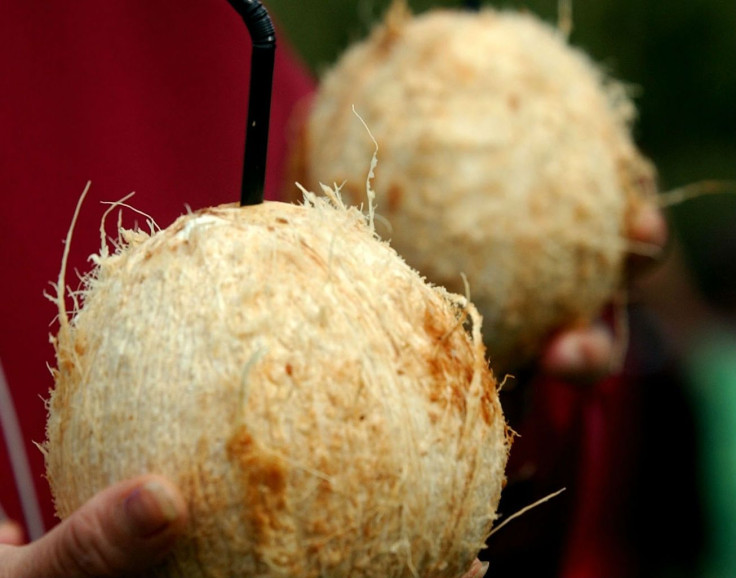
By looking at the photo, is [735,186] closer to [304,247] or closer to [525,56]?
[525,56]

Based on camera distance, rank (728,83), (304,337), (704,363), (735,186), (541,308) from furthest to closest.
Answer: (728,83) < (735,186) < (704,363) < (541,308) < (304,337)

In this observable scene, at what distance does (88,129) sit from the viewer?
1.19 meters

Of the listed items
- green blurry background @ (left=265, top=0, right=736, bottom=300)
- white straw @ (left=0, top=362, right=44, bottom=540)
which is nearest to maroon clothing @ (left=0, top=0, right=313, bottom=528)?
white straw @ (left=0, top=362, right=44, bottom=540)

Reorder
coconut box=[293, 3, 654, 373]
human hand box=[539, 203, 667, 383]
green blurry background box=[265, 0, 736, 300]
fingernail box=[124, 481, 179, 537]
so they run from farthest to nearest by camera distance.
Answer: green blurry background box=[265, 0, 736, 300], human hand box=[539, 203, 667, 383], coconut box=[293, 3, 654, 373], fingernail box=[124, 481, 179, 537]

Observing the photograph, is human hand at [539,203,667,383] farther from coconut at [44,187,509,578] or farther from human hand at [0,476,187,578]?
human hand at [0,476,187,578]

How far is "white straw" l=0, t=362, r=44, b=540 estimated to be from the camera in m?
1.03

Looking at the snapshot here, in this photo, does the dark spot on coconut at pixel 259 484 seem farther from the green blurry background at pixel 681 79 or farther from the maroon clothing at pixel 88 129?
the green blurry background at pixel 681 79

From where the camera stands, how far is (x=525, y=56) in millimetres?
1057

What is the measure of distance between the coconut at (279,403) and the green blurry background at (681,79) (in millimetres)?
2127

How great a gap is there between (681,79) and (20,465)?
2.31m

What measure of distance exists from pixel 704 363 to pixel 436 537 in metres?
1.59

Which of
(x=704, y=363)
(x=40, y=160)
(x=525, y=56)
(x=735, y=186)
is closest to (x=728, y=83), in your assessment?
(x=735, y=186)

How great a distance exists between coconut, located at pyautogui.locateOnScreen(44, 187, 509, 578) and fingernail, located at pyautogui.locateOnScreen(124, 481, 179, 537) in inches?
1.2

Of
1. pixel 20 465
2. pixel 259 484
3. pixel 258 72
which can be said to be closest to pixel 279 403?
pixel 259 484
